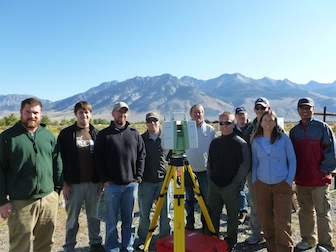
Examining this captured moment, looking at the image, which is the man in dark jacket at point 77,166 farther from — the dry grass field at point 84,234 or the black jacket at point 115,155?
the dry grass field at point 84,234

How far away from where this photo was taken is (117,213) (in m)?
4.30

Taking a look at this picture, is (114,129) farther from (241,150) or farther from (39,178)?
(241,150)

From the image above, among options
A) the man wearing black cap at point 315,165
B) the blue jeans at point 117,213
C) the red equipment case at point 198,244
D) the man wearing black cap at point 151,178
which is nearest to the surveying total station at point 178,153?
the red equipment case at point 198,244

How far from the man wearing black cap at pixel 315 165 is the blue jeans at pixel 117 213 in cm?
272

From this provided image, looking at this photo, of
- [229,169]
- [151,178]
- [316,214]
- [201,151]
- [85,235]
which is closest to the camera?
[229,169]

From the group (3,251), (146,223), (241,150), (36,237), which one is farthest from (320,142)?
(3,251)

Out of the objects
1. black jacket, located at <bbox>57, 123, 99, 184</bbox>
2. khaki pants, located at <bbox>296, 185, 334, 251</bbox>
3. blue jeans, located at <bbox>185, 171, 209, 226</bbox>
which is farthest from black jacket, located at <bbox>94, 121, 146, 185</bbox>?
khaki pants, located at <bbox>296, 185, 334, 251</bbox>

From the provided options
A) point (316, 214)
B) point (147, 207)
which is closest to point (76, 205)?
point (147, 207)

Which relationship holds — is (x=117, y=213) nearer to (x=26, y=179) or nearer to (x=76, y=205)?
(x=76, y=205)

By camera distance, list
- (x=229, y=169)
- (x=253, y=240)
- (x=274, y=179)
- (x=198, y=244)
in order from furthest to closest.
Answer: (x=253, y=240)
(x=229, y=169)
(x=274, y=179)
(x=198, y=244)

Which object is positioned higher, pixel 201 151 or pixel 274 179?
pixel 201 151

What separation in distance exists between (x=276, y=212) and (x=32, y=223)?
11.0 ft

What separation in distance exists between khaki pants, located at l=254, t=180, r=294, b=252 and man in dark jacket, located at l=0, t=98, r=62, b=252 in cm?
305

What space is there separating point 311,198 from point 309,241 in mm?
748
